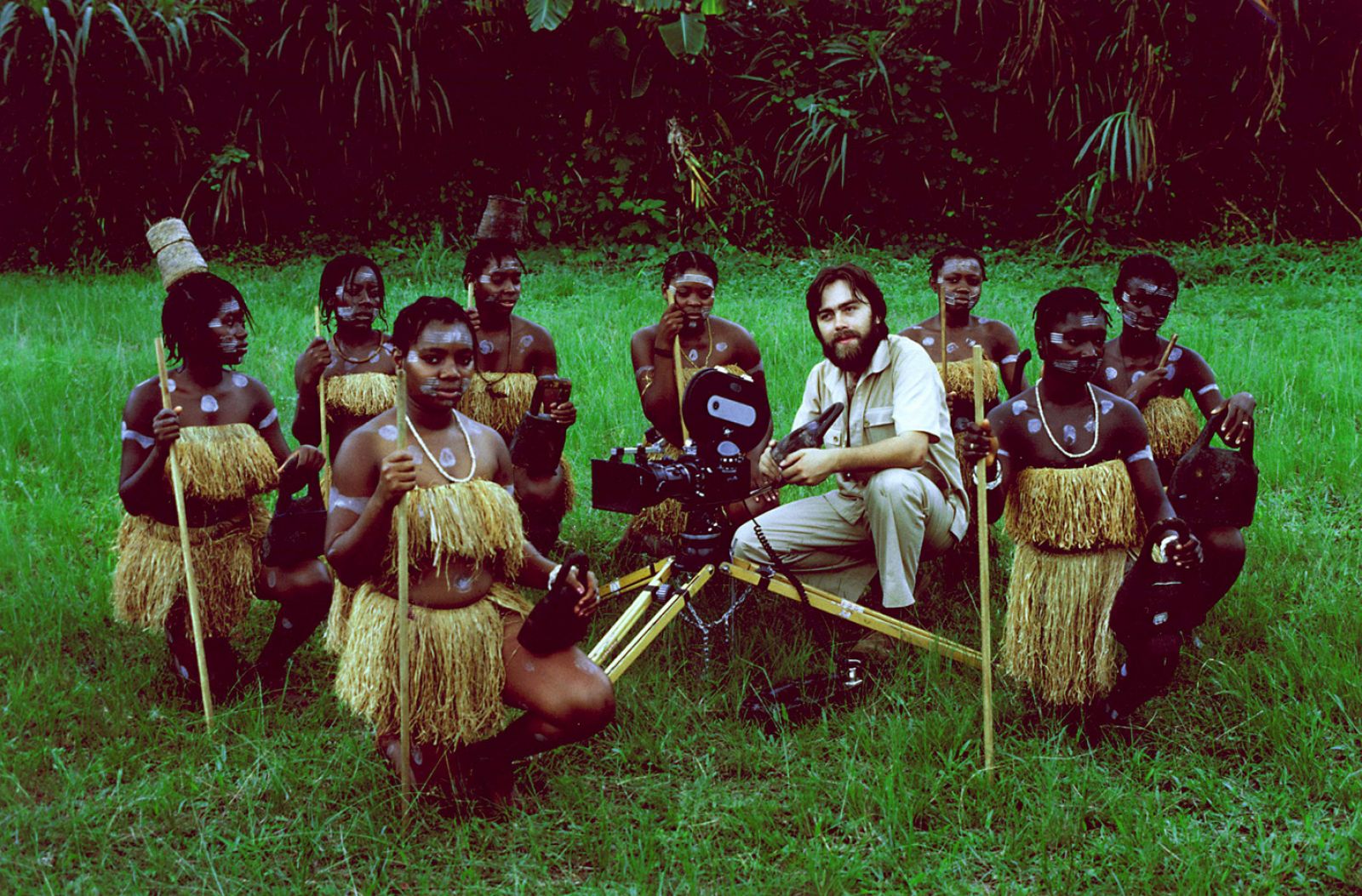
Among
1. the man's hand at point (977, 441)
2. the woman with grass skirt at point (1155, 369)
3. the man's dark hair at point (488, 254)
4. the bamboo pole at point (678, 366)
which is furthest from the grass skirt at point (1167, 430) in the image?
the man's dark hair at point (488, 254)

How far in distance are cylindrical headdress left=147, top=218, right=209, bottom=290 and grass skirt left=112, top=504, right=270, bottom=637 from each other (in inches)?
32.1

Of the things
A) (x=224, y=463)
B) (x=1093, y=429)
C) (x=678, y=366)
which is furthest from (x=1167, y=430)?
(x=224, y=463)

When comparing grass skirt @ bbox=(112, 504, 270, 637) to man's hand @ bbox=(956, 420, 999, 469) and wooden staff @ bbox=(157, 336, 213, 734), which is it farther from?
man's hand @ bbox=(956, 420, 999, 469)

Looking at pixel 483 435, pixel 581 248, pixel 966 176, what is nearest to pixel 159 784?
pixel 483 435

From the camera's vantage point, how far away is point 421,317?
132 inches

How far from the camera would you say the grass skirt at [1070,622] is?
3.63 metres

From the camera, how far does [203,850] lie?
3197 millimetres

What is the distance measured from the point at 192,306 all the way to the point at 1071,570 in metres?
2.85

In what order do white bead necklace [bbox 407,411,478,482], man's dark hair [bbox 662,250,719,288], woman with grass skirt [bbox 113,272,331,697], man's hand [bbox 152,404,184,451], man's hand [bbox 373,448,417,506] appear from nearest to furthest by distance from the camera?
man's hand [bbox 373,448,417,506] < white bead necklace [bbox 407,411,478,482] < man's hand [bbox 152,404,184,451] < woman with grass skirt [bbox 113,272,331,697] < man's dark hair [bbox 662,250,719,288]

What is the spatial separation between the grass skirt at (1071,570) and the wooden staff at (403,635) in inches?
71.3

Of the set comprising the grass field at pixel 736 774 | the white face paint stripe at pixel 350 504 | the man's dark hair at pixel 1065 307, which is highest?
the man's dark hair at pixel 1065 307

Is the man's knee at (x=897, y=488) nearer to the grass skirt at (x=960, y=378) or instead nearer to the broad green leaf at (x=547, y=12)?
the grass skirt at (x=960, y=378)

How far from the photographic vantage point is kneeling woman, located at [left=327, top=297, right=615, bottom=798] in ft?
10.5

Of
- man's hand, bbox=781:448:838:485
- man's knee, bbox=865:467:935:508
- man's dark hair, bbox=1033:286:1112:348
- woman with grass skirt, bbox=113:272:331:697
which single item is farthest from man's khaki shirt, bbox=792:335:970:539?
woman with grass skirt, bbox=113:272:331:697
